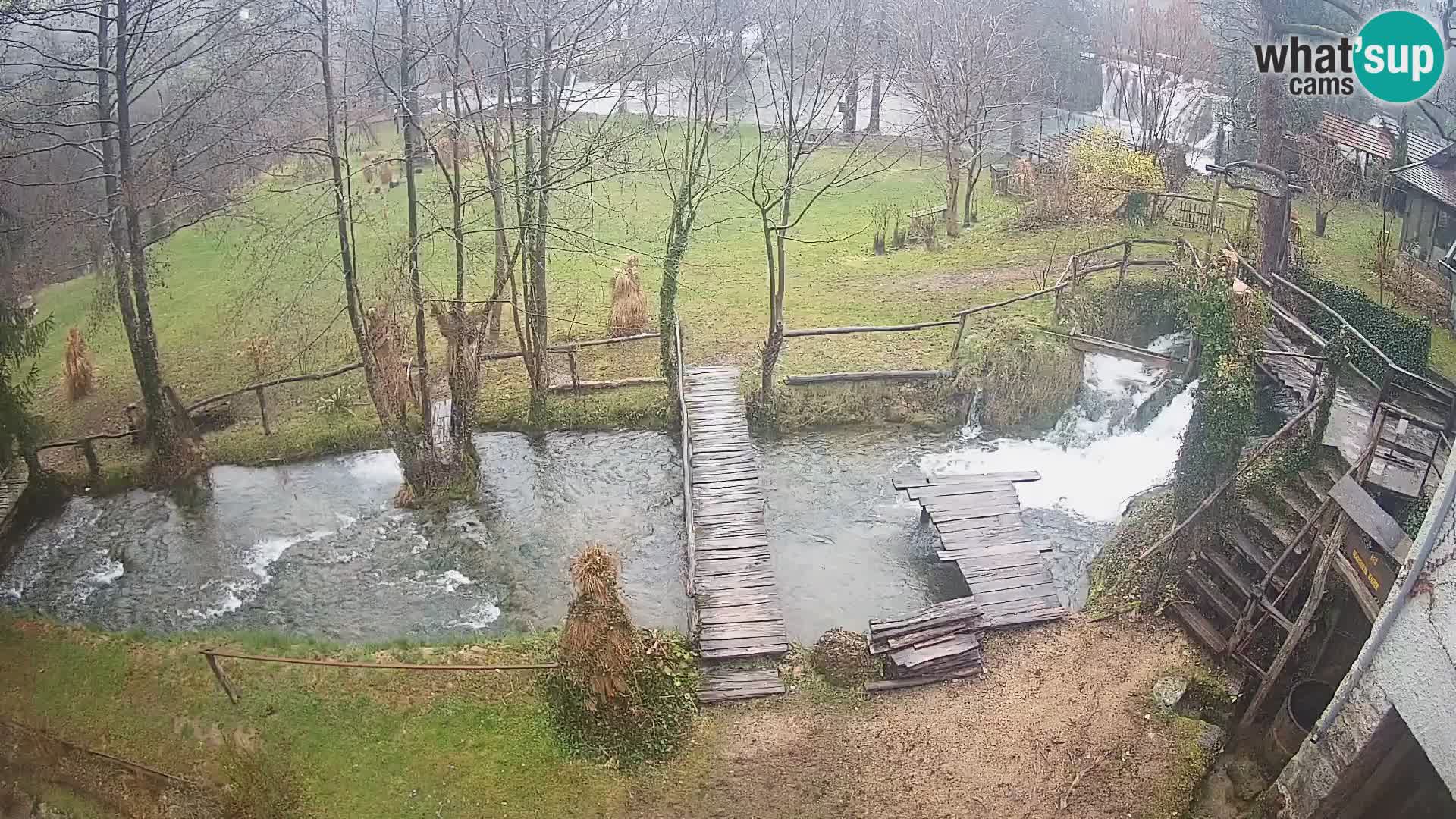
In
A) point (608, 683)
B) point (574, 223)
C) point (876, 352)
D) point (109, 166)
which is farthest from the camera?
point (574, 223)

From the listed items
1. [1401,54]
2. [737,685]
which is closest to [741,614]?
[737,685]

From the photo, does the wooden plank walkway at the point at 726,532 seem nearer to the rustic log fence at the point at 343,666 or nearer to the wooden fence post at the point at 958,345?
the rustic log fence at the point at 343,666

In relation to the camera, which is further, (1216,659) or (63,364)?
(63,364)

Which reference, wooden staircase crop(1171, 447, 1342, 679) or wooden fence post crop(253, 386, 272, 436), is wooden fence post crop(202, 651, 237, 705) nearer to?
wooden fence post crop(253, 386, 272, 436)

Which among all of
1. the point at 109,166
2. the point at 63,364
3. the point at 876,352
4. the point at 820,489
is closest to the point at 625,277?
the point at 876,352

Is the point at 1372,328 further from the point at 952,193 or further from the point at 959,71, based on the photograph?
the point at 959,71

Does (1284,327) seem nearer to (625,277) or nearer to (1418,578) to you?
(1418,578)

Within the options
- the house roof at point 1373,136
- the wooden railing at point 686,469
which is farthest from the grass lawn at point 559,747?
the house roof at point 1373,136
